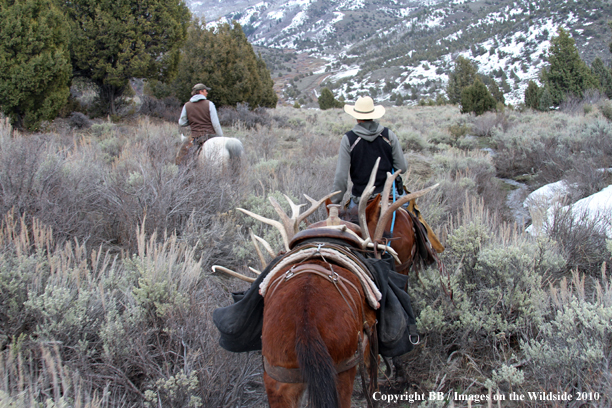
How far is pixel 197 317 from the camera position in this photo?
2701mm

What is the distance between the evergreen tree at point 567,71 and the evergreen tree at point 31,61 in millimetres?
23572

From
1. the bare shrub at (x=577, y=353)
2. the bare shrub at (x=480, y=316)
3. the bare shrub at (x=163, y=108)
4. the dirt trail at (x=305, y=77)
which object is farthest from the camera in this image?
the dirt trail at (x=305, y=77)

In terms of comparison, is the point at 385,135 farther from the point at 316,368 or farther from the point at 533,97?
the point at 533,97

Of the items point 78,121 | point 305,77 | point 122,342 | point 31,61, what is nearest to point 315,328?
point 122,342

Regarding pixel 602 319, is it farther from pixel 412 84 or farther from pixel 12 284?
pixel 412 84

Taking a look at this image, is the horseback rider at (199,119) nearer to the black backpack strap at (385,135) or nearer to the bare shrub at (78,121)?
the black backpack strap at (385,135)

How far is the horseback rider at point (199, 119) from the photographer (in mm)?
6711

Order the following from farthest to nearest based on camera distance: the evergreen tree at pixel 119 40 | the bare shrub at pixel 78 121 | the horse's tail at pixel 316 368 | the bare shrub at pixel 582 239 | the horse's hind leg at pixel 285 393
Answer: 1. the evergreen tree at pixel 119 40
2. the bare shrub at pixel 78 121
3. the bare shrub at pixel 582 239
4. the horse's hind leg at pixel 285 393
5. the horse's tail at pixel 316 368

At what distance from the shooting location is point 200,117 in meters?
6.79

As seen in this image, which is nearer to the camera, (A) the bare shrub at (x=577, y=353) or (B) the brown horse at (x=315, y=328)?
(B) the brown horse at (x=315, y=328)

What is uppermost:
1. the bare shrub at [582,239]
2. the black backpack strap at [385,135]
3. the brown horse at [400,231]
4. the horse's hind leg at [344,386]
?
the black backpack strap at [385,135]

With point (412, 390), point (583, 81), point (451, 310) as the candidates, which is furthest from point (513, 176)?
point (583, 81)

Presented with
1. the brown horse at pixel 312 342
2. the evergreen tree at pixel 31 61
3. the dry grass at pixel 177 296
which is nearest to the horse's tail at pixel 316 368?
the brown horse at pixel 312 342

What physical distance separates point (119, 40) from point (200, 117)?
9673 mm
